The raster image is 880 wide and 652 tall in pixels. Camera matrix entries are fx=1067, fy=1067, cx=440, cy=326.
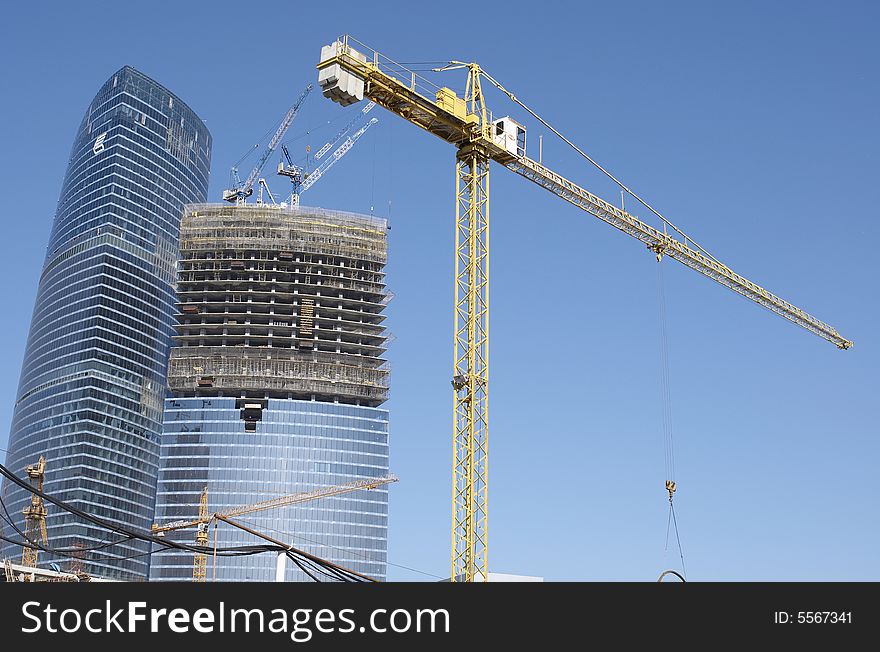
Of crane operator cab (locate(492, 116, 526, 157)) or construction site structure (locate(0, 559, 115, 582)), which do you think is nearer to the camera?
construction site structure (locate(0, 559, 115, 582))

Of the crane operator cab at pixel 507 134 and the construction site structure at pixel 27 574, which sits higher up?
the crane operator cab at pixel 507 134

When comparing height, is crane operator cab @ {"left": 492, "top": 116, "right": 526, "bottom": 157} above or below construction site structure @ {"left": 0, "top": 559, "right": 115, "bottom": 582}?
above

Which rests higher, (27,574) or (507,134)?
(507,134)

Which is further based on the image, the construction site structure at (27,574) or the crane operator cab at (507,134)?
the crane operator cab at (507,134)
